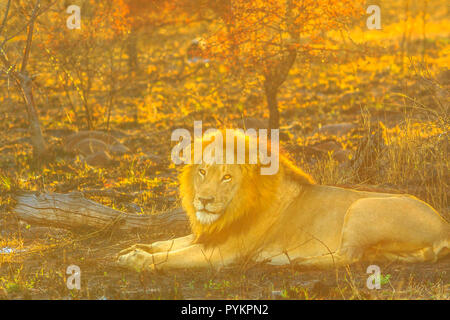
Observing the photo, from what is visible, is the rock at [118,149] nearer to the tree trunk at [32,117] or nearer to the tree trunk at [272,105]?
the tree trunk at [32,117]

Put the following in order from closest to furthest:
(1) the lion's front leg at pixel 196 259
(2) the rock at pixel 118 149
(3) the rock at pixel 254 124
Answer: (1) the lion's front leg at pixel 196 259, (2) the rock at pixel 118 149, (3) the rock at pixel 254 124

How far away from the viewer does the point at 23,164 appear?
12117 millimetres

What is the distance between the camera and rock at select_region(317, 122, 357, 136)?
14.1 metres

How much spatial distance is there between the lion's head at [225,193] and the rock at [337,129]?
8.24 metres

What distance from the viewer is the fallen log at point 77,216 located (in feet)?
23.9

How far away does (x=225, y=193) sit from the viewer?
5672 millimetres

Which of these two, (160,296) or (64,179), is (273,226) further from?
(64,179)

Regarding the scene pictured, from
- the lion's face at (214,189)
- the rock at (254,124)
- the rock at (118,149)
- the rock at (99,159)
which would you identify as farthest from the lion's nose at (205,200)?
the rock at (254,124)

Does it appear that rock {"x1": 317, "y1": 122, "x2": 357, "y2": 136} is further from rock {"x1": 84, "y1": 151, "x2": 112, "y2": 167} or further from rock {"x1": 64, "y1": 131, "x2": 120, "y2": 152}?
rock {"x1": 84, "y1": 151, "x2": 112, "y2": 167}

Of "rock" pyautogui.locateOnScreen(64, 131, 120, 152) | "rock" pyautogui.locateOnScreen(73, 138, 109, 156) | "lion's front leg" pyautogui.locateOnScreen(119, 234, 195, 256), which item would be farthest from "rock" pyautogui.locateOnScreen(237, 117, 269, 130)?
"lion's front leg" pyautogui.locateOnScreen(119, 234, 195, 256)

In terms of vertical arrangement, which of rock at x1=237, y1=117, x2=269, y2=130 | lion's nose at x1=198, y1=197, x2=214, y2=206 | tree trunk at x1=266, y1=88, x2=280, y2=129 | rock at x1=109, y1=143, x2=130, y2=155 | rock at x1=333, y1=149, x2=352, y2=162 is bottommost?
lion's nose at x1=198, y1=197, x2=214, y2=206

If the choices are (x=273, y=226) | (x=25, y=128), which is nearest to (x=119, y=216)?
(x=273, y=226)

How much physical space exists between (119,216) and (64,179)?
3.96m

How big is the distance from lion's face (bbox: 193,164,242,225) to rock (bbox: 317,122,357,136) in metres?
8.66
